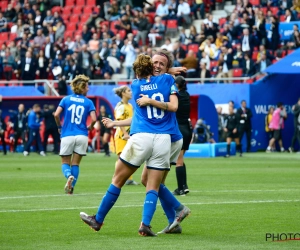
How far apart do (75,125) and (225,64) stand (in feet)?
67.9

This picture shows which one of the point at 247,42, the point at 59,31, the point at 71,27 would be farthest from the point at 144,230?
the point at 71,27

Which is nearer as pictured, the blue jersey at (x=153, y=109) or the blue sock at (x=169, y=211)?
the blue jersey at (x=153, y=109)

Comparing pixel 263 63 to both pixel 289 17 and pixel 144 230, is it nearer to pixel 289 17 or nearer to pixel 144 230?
pixel 289 17

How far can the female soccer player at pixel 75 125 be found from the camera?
1700 cm

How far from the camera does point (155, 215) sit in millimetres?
12711

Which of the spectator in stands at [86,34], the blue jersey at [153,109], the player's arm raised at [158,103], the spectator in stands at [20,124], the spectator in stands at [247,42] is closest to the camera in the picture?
the player's arm raised at [158,103]

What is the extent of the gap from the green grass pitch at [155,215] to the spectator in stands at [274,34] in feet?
47.8

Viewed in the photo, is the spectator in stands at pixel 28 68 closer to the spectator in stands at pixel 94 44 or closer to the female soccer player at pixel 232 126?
the spectator in stands at pixel 94 44

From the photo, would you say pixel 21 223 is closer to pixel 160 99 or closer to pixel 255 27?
pixel 160 99

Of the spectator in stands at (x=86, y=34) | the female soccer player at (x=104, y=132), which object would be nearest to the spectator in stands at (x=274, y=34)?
the female soccer player at (x=104, y=132)

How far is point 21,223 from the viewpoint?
38.1 feet

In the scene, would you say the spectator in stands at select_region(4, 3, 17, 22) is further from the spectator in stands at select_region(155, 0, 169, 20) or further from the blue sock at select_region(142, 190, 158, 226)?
the blue sock at select_region(142, 190, 158, 226)

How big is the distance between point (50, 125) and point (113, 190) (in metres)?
26.1

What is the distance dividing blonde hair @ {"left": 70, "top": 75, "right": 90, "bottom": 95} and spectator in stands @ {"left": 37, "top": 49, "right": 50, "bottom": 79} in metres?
24.6
